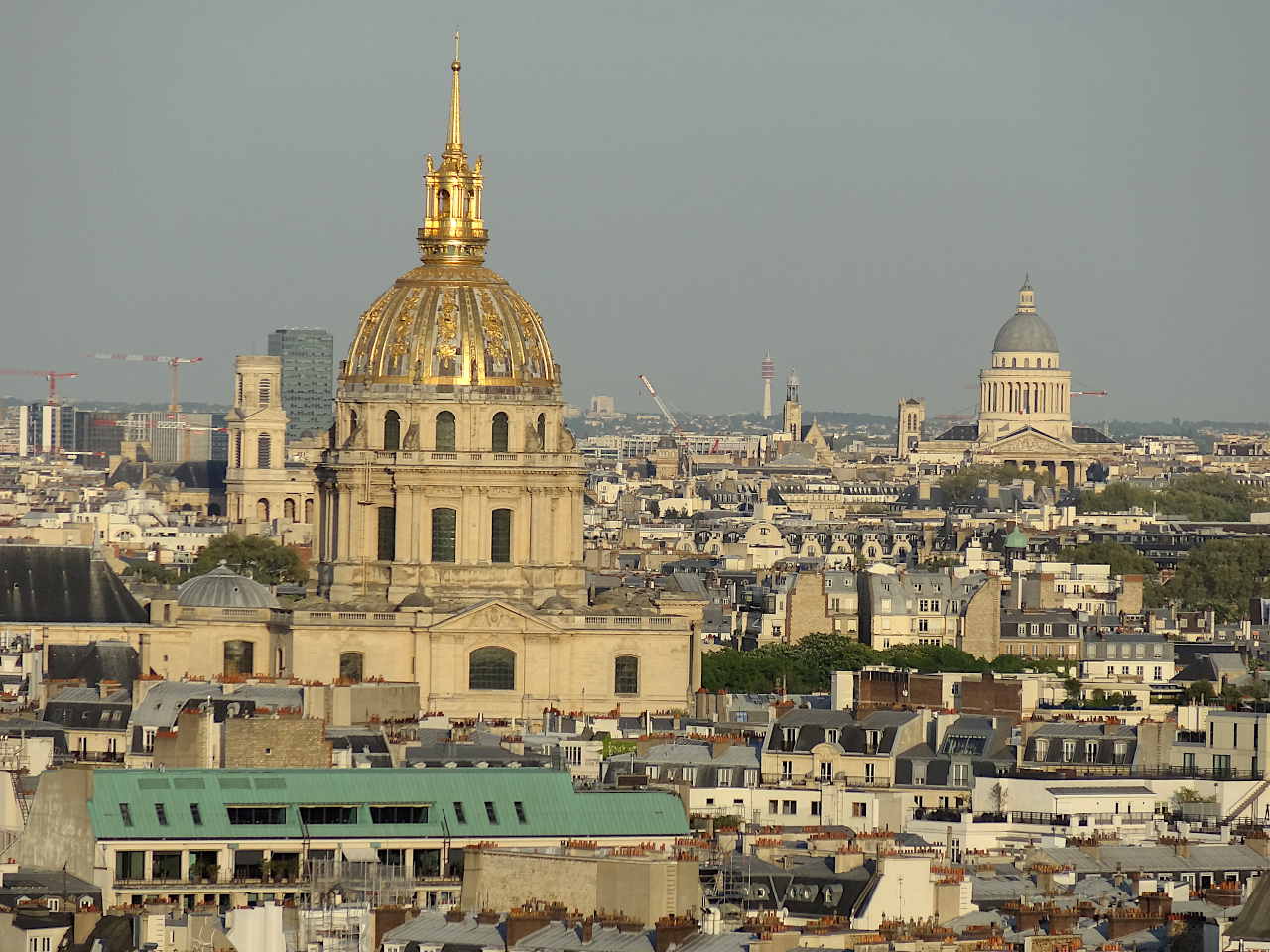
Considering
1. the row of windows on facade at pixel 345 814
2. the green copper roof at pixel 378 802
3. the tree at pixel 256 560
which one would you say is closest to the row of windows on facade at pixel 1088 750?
the green copper roof at pixel 378 802

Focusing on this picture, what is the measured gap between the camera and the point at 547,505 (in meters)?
124

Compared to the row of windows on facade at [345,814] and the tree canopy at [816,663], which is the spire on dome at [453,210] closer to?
the tree canopy at [816,663]

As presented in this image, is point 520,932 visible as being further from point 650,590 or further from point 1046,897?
point 650,590

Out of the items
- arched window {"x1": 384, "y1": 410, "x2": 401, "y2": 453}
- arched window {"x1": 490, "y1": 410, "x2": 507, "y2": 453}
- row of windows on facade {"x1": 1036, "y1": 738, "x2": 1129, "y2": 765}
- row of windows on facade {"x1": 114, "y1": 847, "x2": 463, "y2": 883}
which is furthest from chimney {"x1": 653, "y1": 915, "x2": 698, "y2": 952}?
arched window {"x1": 384, "y1": 410, "x2": 401, "y2": 453}

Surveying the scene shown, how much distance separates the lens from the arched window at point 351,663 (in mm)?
118375

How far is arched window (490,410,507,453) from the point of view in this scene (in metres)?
124

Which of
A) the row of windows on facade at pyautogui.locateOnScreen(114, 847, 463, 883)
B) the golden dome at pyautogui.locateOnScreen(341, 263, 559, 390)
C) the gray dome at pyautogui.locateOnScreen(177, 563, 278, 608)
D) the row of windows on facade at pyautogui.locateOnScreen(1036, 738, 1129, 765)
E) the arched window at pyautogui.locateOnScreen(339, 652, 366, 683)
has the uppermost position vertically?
the golden dome at pyautogui.locateOnScreen(341, 263, 559, 390)

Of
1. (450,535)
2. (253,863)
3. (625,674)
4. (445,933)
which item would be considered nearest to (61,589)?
(450,535)

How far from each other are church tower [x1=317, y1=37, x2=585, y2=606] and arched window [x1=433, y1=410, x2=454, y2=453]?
21 mm

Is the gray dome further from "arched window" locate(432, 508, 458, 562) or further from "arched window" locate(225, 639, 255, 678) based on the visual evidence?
"arched window" locate(432, 508, 458, 562)

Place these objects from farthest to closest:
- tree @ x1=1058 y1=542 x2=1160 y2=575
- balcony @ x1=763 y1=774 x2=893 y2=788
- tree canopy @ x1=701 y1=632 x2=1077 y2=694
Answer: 1. tree @ x1=1058 y1=542 x2=1160 y2=575
2. tree canopy @ x1=701 y1=632 x2=1077 y2=694
3. balcony @ x1=763 y1=774 x2=893 y2=788

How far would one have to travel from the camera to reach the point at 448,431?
124 m

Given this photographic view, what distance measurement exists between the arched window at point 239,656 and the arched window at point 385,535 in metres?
4.65

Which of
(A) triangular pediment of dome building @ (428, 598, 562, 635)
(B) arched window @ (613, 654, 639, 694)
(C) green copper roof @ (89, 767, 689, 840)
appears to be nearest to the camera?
(C) green copper roof @ (89, 767, 689, 840)
